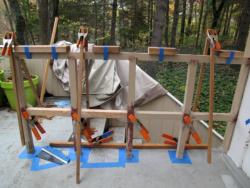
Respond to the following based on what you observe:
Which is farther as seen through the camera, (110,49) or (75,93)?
(75,93)

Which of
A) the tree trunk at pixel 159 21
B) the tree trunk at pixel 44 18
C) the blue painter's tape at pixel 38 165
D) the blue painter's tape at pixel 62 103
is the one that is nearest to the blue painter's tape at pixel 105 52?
the blue painter's tape at pixel 38 165

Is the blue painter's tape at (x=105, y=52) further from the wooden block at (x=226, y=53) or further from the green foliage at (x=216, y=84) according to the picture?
the green foliage at (x=216, y=84)

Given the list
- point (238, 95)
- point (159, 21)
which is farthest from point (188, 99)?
point (159, 21)

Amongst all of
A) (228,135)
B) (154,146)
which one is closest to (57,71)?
(154,146)

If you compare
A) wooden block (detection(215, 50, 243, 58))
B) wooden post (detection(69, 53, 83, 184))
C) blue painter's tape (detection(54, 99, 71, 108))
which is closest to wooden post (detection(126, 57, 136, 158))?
wooden post (detection(69, 53, 83, 184))

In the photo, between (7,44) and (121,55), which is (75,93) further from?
(7,44)

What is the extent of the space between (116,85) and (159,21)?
2.29 m

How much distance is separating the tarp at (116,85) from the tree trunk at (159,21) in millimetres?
1895

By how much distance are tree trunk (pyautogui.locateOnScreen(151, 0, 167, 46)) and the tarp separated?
1.89 m

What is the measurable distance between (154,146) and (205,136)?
1.18 meters

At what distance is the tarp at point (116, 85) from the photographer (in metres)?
3.04

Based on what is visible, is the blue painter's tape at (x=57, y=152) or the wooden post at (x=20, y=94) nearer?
the wooden post at (x=20, y=94)

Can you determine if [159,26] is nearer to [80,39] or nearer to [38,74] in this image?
[38,74]

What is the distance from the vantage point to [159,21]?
15.0ft
